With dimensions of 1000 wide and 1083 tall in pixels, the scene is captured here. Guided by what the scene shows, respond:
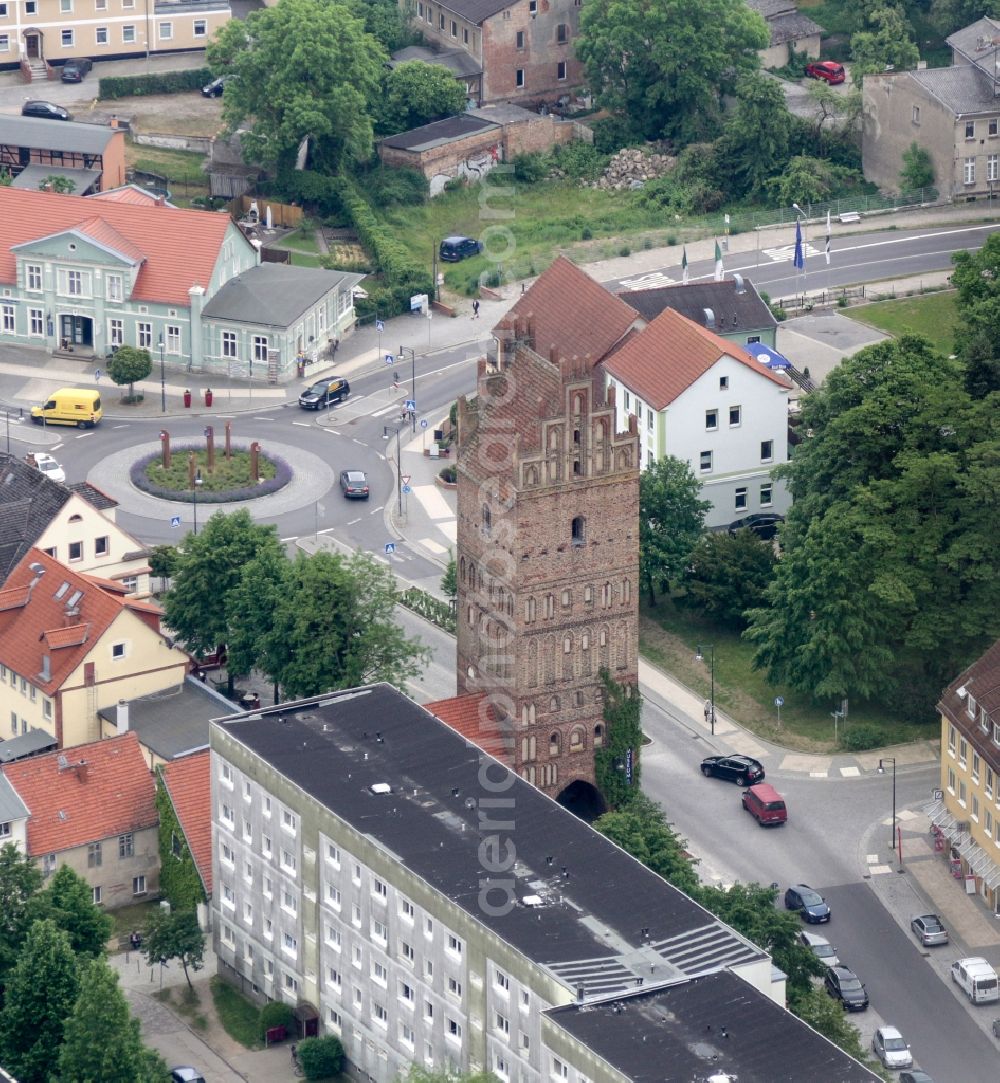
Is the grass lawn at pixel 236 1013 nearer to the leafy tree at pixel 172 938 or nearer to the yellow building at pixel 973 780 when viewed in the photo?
the leafy tree at pixel 172 938

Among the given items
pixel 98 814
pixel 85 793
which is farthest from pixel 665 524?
pixel 98 814

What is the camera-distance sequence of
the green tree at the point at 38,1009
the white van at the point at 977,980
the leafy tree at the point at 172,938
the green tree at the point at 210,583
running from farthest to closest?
the green tree at the point at 210,583 → the leafy tree at the point at 172,938 → the white van at the point at 977,980 → the green tree at the point at 38,1009

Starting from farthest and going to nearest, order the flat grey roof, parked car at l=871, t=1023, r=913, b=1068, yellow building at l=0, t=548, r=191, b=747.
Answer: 1. yellow building at l=0, t=548, r=191, b=747
2. parked car at l=871, t=1023, r=913, b=1068
3. the flat grey roof

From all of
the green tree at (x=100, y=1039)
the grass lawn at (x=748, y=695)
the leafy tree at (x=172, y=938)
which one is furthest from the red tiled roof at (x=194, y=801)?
the grass lawn at (x=748, y=695)

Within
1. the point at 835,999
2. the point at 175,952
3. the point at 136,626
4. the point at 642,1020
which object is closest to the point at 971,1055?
the point at 835,999

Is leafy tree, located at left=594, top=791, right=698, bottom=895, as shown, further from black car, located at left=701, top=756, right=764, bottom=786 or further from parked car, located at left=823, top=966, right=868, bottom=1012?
black car, located at left=701, top=756, right=764, bottom=786

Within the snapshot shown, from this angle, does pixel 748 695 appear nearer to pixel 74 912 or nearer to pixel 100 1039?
pixel 74 912

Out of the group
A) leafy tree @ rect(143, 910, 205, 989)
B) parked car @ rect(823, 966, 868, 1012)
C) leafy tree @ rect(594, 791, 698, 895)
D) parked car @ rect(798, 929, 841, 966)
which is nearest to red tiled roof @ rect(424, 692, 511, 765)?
leafy tree @ rect(594, 791, 698, 895)
